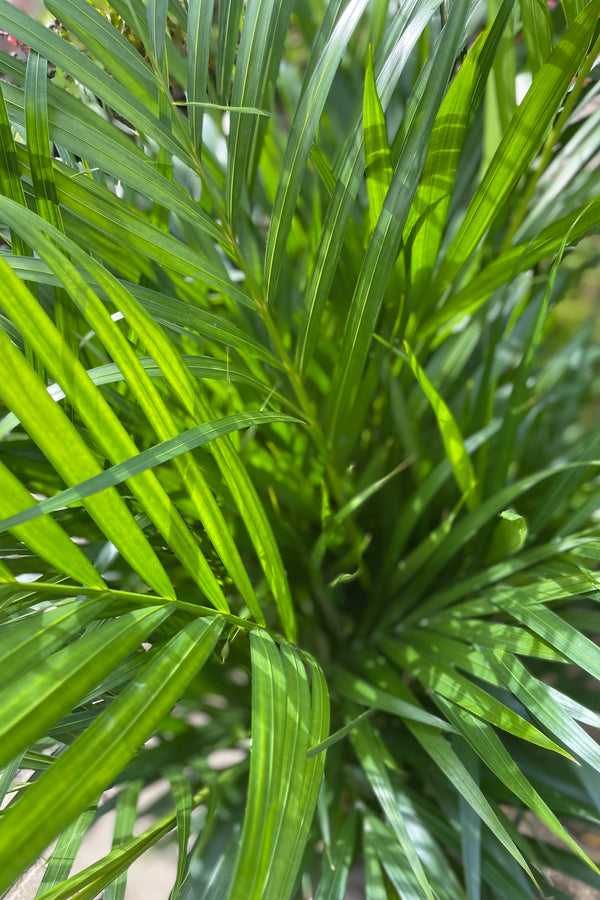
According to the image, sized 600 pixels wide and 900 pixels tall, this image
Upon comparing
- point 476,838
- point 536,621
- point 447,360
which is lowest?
point 476,838

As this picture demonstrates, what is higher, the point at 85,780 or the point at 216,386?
the point at 216,386

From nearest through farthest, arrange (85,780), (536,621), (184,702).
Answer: (85,780) → (536,621) → (184,702)

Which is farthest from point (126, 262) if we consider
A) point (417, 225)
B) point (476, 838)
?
point (476, 838)

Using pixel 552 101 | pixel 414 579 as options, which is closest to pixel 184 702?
pixel 414 579

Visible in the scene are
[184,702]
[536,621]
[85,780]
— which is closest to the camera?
[85,780]

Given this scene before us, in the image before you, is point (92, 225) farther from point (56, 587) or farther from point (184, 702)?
point (184, 702)

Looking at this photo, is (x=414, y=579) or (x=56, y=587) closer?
(x=56, y=587)

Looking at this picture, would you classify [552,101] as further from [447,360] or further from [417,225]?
[447,360]
